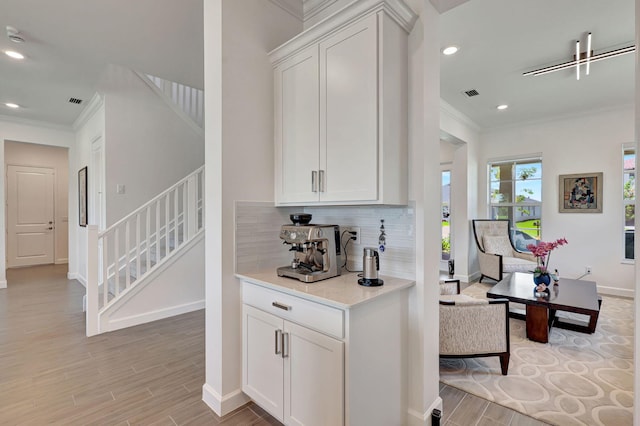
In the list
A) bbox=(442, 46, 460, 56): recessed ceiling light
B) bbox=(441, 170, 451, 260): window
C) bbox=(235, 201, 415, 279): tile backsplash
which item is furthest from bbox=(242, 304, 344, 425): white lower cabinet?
bbox=(441, 170, 451, 260): window

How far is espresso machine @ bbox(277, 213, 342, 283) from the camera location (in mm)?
1793

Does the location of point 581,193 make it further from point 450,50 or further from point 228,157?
point 228,157

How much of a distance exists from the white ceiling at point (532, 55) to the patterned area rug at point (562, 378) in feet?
9.83

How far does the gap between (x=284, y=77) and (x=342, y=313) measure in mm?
1683

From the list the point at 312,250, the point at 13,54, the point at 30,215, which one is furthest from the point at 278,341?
Answer: the point at 30,215

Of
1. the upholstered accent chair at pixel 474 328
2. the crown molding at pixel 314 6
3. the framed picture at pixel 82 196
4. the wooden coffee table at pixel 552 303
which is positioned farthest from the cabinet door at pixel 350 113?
the framed picture at pixel 82 196

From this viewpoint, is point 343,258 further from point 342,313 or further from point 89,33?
point 89,33

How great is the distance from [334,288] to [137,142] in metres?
4.26

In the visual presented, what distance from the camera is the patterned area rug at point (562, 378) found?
6.40 ft

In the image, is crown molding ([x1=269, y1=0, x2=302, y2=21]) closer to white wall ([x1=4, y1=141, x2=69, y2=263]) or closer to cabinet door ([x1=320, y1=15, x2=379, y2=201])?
cabinet door ([x1=320, y1=15, x2=379, y2=201])

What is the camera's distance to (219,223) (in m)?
1.94

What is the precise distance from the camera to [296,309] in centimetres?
161

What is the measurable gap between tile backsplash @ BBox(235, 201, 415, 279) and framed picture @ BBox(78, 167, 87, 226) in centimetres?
482

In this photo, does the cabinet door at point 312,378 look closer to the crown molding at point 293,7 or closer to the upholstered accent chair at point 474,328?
the upholstered accent chair at point 474,328
